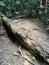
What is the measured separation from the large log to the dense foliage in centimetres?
63

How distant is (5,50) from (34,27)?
1286 millimetres

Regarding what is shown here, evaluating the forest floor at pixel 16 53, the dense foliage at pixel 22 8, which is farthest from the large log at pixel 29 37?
the dense foliage at pixel 22 8

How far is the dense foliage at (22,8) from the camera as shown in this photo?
6.18 m

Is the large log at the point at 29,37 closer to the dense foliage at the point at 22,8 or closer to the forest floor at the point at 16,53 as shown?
the forest floor at the point at 16,53

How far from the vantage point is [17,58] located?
433cm

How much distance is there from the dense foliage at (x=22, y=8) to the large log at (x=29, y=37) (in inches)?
24.9

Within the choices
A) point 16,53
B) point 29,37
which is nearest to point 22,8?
point 29,37

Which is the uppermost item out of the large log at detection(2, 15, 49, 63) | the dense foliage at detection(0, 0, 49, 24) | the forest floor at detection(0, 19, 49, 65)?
the dense foliage at detection(0, 0, 49, 24)

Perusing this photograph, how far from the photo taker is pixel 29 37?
4.77 metres

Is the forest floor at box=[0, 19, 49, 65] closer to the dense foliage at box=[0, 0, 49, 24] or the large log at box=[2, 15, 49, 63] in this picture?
the large log at box=[2, 15, 49, 63]

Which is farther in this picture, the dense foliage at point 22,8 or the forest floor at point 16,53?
the dense foliage at point 22,8

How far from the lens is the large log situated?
13.9 ft

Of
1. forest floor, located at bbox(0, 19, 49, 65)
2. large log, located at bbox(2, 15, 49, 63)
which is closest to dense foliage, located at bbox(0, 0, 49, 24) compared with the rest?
large log, located at bbox(2, 15, 49, 63)

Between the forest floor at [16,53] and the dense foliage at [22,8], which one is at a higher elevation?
the dense foliage at [22,8]
